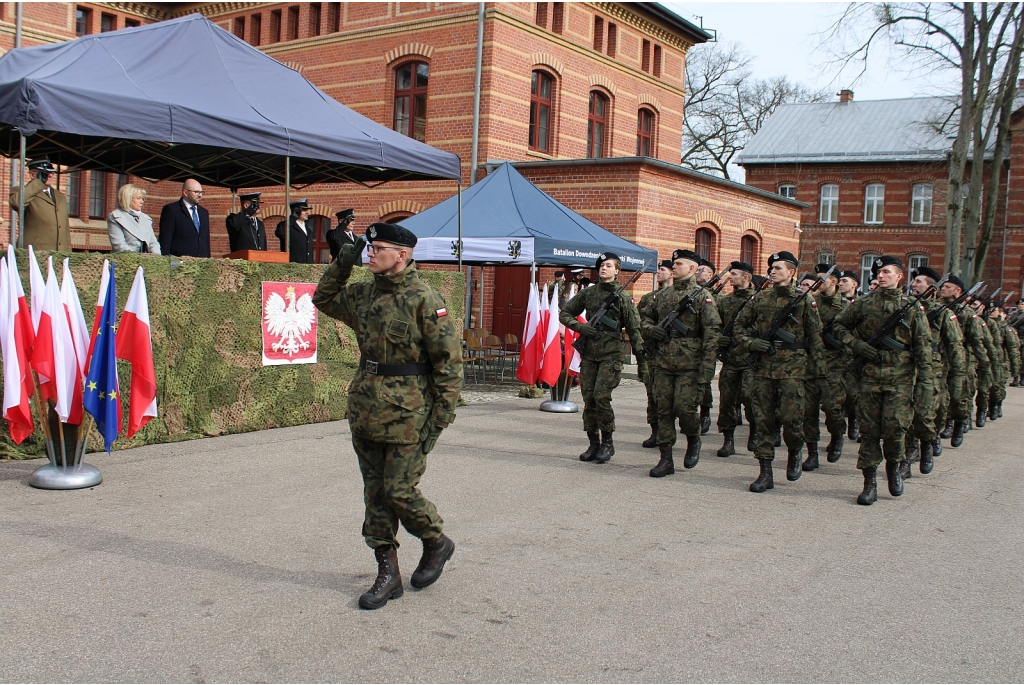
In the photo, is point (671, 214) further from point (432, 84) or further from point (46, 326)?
point (46, 326)

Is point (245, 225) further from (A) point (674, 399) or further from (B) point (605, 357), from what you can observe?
(A) point (674, 399)

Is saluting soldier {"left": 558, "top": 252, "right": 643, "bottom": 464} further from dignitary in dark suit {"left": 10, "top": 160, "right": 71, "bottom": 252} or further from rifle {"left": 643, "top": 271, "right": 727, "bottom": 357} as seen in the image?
dignitary in dark suit {"left": 10, "top": 160, "right": 71, "bottom": 252}

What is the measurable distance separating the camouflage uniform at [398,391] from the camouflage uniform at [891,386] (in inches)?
173

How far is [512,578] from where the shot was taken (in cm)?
517

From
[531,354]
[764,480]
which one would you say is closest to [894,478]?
[764,480]

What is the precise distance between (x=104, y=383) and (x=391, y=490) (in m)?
3.46

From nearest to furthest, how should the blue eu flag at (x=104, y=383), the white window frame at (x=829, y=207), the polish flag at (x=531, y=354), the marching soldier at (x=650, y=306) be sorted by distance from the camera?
the blue eu flag at (x=104, y=383)
the marching soldier at (x=650, y=306)
the polish flag at (x=531, y=354)
the white window frame at (x=829, y=207)

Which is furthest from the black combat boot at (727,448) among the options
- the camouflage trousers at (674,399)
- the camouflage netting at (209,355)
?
the camouflage netting at (209,355)

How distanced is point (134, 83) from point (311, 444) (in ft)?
13.4

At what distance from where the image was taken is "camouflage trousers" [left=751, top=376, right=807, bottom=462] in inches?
312

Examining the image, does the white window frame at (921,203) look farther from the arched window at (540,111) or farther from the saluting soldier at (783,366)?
the saluting soldier at (783,366)

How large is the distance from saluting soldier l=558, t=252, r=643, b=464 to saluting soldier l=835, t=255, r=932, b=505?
2040 millimetres

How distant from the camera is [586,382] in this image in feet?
29.0

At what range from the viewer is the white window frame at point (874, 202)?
43312 mm
